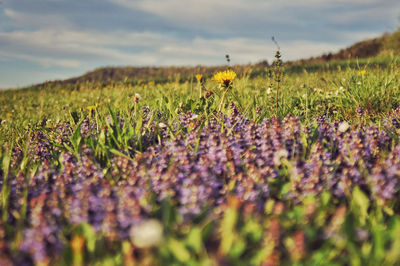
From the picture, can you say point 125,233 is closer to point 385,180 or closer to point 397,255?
point 397,255

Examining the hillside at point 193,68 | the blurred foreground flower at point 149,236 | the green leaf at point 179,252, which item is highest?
the hillside at point 193,68

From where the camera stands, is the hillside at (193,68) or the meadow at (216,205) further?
the hillside at (193,68)

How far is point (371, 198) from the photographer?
1.67 metres

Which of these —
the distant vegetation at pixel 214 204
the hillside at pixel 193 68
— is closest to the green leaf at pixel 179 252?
the distant vegetation at pixel 214 204

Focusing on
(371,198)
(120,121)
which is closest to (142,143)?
(120,121)

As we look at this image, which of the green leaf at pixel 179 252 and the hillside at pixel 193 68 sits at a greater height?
the hillside at pixel 193 68

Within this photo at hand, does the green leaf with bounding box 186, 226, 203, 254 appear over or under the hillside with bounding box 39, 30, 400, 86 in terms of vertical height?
under

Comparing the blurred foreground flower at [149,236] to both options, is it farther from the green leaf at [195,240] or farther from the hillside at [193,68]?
the hillside at [193,68]

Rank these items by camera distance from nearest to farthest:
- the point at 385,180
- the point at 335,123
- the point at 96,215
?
1. the point at 96,215
2. the point at 385,180
3. the point at 335,123

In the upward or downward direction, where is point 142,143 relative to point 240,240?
upward

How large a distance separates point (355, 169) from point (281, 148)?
1.42ft

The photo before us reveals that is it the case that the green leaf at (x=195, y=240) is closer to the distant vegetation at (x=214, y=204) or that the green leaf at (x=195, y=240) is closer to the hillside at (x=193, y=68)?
the distant vegetation at (x=214, y=204)

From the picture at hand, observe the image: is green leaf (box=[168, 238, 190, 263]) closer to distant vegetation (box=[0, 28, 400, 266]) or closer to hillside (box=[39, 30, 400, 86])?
distant vegetation (box=[0, 28, 400, 266])

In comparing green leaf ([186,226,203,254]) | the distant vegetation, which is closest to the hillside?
the distant vegetation
